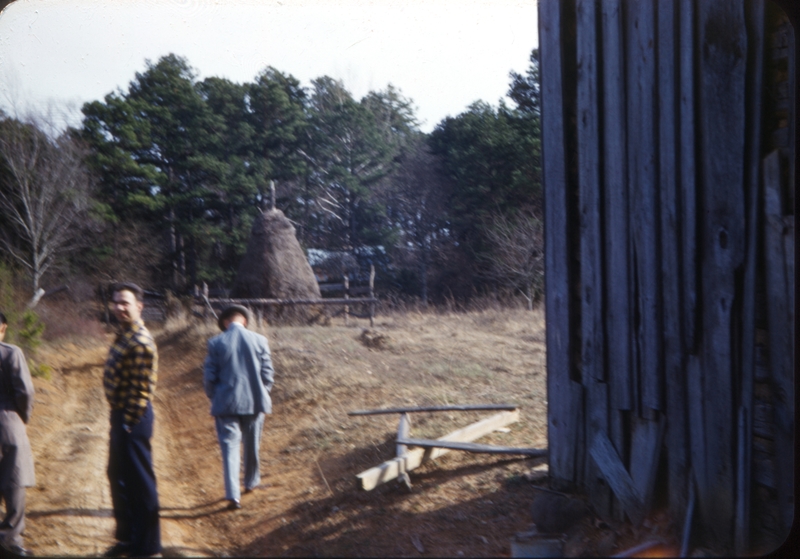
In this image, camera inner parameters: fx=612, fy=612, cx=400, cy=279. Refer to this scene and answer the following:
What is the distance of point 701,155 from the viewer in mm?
3252

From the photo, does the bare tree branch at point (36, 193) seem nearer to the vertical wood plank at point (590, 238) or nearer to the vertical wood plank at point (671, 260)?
the vertical wood plank at point (590, 238)

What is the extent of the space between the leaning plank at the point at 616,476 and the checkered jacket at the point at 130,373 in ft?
9.63

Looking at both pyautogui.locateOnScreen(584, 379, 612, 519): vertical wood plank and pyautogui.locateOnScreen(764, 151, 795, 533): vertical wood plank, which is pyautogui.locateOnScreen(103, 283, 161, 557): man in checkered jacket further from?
pyautogui.locateOnScreen(764, 151, 795, 533): vertical wood plank

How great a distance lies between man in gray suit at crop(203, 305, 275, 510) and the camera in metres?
5.35

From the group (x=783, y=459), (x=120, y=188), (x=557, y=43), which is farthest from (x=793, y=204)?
(x=120, y=188)

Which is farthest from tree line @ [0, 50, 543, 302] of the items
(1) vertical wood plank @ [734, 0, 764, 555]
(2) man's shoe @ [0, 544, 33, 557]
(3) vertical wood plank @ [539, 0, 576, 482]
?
(1) vertical wood plank @ [734, 0, 764, 555]

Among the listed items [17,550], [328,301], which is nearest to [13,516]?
[17,550]

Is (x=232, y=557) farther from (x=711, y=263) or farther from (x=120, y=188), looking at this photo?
A: (x=120, y=188)

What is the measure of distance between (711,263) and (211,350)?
13.1 ft

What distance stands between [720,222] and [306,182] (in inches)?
552

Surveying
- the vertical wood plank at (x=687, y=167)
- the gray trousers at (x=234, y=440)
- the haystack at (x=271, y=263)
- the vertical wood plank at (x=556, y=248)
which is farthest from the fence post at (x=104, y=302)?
the vertical wood plank at (x=687, y=167)

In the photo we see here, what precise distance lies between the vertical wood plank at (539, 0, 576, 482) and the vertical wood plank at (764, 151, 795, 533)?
165 centimetres

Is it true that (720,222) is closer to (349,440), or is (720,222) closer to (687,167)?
(687,167)

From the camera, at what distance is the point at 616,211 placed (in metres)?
3.94
